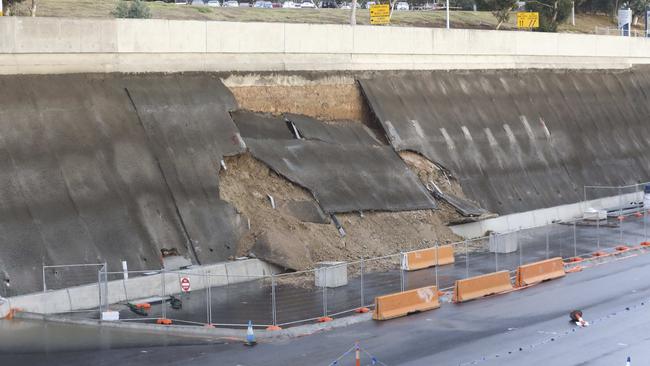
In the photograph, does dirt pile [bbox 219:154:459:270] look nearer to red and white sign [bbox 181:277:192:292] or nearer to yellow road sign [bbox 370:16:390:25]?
red and white sign [bbox 181:277:192:292]

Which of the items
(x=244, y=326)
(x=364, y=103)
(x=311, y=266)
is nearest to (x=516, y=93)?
(x=364, y=103)

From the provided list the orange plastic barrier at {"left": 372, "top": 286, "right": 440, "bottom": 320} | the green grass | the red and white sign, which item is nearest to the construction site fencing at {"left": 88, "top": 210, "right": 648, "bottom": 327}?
the red and white sign

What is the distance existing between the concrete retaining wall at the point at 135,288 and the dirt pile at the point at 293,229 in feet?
3.13

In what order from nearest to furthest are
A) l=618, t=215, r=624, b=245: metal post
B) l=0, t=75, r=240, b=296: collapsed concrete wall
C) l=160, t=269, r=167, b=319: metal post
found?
l=160, t=269, r=167, b=319: metal post, l=0, t=75, r=240, b=296: collapsed concrete wall, l=618, t=215, r=624, b=245: metal post

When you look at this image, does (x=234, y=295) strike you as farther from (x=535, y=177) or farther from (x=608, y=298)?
(x=535, y=177)

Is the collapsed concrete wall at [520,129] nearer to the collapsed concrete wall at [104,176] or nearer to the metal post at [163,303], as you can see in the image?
the collapsed concrete wall at [104,176]

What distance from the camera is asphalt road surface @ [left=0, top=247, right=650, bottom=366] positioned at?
23562mm

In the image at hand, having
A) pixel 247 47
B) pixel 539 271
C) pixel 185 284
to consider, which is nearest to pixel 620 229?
pixel 539 271

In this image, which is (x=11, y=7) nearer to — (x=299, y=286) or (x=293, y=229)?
(x=293, y=229)

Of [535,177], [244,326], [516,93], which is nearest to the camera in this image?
[244,326]

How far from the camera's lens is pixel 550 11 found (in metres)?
76.8

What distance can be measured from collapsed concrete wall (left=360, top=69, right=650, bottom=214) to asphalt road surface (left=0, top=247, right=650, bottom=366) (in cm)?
1415

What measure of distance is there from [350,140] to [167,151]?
9.23 meters

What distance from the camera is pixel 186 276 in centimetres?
2995
